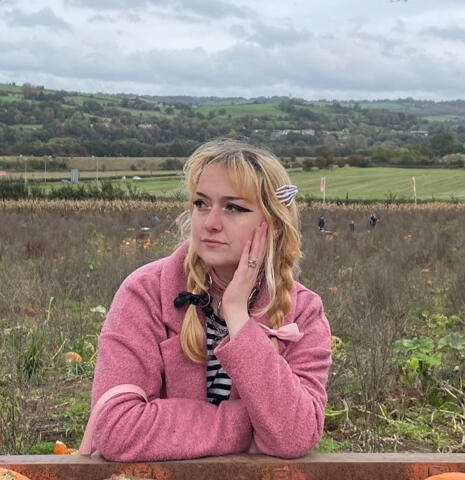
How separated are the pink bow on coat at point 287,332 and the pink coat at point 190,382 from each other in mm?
38

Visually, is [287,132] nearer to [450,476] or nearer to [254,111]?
[254,111]

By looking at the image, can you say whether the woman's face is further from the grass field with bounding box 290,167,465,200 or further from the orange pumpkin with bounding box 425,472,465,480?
the grass field with bounding box 290,167,465,200

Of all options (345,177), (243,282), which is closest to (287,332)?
(243,282)

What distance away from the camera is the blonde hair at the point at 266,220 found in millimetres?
2029

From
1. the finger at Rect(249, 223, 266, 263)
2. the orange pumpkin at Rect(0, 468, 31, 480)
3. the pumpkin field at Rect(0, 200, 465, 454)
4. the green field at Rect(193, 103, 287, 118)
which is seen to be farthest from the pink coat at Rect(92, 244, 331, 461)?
the green field at Rect(193, 103, 287, 118)

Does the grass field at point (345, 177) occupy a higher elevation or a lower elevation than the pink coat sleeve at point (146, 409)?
lower

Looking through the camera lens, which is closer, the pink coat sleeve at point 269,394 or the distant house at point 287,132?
the pink coat sleeve at point 269,394

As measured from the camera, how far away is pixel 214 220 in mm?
2020

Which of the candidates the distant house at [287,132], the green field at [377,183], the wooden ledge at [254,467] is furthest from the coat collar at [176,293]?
the distant house at [287,132]

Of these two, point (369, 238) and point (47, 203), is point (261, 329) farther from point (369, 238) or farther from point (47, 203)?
point (47, 203)

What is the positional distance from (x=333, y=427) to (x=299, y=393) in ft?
7.15

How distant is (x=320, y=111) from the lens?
270ft

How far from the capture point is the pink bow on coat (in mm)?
2037

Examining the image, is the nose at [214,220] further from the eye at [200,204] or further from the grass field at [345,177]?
the grass field at [345,177]
